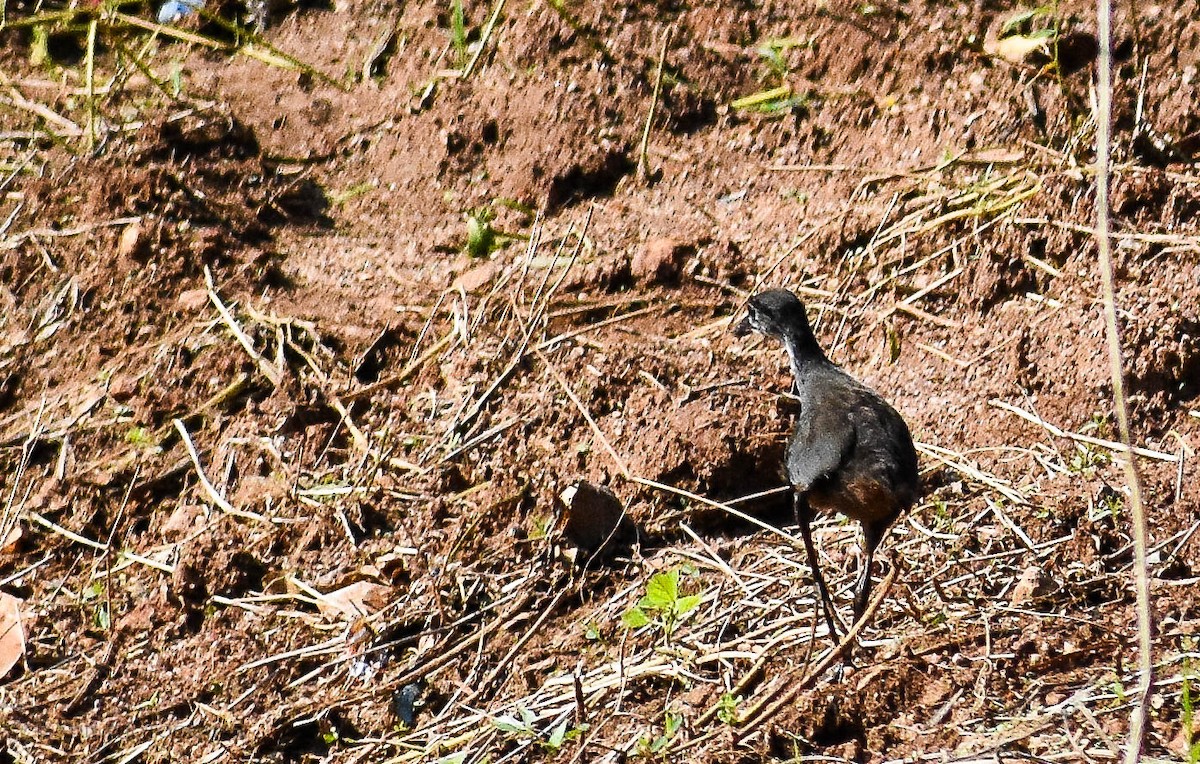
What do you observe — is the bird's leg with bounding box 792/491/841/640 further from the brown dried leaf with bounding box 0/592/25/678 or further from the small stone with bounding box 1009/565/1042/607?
the brown dried leaf with bounding box 0/592/25/678

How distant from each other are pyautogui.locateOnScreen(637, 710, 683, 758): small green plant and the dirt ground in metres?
0.03

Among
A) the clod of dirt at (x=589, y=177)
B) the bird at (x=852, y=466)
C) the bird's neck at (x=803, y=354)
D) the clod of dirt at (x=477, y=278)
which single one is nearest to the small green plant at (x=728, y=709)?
the bird at (x=852, y=466)

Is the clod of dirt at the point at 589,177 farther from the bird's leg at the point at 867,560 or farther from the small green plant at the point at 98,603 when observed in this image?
the bird's leg at the point at 867,560

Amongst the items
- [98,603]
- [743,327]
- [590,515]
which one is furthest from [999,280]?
[98,603]

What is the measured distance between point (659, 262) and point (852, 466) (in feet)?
7.40

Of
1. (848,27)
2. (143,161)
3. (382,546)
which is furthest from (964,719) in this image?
(143,161)

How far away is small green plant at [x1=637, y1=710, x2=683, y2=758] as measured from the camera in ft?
12.3

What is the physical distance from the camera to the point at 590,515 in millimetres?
4645

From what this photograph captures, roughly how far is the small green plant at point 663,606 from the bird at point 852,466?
0.40m

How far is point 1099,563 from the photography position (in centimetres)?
415

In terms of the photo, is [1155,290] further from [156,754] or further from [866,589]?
[156,754]

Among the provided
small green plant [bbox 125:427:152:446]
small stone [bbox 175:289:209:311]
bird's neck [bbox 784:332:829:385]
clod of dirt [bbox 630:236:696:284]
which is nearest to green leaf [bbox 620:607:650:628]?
bird's neck [bbox 784:332:829:385]

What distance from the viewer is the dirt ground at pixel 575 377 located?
4.09m

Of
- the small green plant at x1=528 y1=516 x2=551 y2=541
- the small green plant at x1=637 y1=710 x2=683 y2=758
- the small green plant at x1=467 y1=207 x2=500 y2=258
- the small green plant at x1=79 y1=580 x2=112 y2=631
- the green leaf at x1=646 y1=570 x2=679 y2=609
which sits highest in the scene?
the small green plant at x1=467 y1=207 x2=500 y2=258
